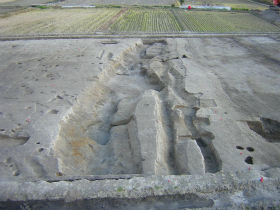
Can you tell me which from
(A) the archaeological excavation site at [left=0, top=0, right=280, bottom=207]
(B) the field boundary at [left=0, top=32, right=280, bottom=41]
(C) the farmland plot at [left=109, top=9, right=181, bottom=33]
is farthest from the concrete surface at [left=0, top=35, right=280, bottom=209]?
(C) the farmland plot at [left=109, top=9, right=181, bottom=33]

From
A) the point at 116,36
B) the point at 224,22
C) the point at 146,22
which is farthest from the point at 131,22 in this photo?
the point at 224,22

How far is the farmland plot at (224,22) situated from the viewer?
10.6 m

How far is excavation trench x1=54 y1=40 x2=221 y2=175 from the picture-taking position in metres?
3.15

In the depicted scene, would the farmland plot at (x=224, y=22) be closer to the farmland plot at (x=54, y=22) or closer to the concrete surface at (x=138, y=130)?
the concrete surface at (x=138, y=130)

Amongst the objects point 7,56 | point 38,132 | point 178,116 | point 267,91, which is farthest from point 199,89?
point 7,56

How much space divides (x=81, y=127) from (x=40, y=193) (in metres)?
1.73

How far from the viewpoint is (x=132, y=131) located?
12.1 feet

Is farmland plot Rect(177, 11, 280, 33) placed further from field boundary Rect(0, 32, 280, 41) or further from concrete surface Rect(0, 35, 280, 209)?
concrete surface Rect(0, 35, 280, 209)

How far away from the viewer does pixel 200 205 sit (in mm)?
2357

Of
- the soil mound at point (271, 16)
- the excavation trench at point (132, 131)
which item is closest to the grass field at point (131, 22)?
the soil mound at point (271, 16)

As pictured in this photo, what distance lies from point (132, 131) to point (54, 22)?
10648 mm

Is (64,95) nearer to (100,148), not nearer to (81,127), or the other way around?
(81,127)

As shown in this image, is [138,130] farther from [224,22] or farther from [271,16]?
[271,16]

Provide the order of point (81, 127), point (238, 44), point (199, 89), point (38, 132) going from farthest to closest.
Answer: point (238, 44) < point (199, 89) < point (81, 127) < point (38, 132)
